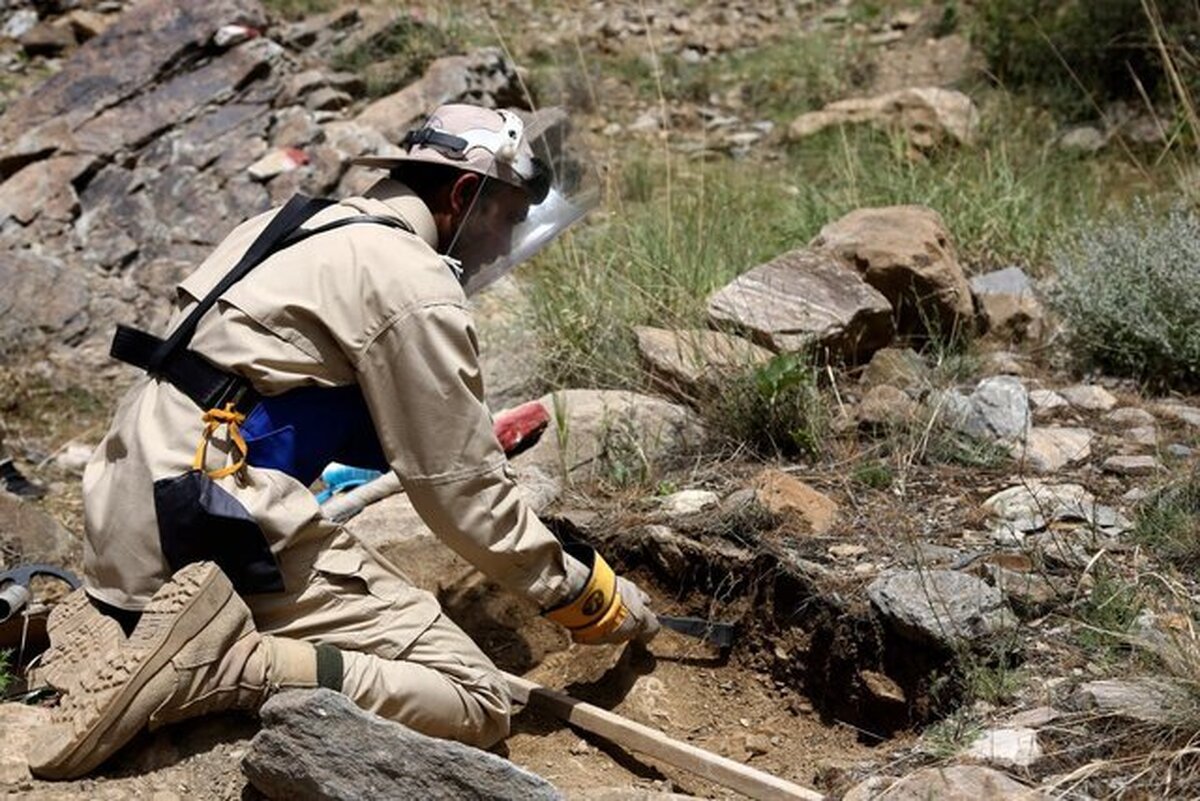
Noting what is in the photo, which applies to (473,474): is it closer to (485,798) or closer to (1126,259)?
(485,798)

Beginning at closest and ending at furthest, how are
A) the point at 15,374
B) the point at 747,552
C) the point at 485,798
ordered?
the point at 485,798, the point at 747,552, the point at 15,374

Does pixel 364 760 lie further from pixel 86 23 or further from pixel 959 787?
pixel 86 23

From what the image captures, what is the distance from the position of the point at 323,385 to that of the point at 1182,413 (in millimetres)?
2628

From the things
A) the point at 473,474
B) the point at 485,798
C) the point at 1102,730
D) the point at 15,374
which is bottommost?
the point at 15,374

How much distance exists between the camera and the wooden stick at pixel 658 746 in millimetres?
2902

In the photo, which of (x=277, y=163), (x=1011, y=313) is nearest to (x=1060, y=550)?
(x=1011, y=313)

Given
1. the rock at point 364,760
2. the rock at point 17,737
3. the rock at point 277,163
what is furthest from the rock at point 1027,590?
the rock at point 277,163

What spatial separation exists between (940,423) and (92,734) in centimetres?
242

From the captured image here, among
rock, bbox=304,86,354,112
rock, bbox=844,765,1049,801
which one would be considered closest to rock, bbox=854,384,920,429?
rock, bbox=844,765,1049,801

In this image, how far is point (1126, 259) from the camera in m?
4.83

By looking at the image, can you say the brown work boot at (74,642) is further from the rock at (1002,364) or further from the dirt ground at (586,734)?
the rock at (1002,364)

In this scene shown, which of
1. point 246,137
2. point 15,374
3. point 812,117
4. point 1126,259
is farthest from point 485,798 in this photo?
point 812,117

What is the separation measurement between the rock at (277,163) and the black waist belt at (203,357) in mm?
3646

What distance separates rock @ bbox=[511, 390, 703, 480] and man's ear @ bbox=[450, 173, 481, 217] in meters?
1.11
